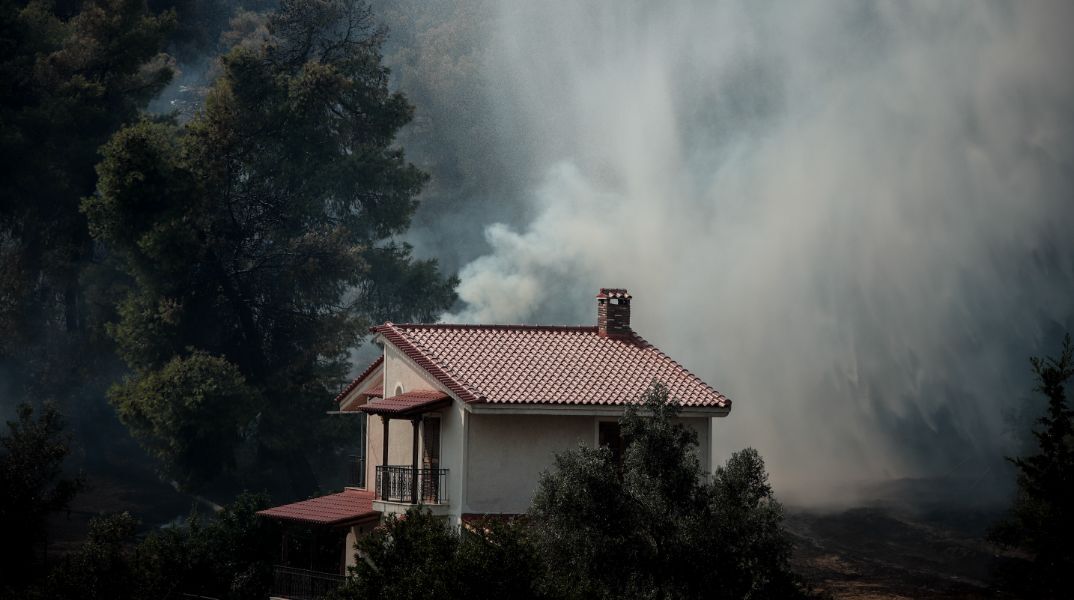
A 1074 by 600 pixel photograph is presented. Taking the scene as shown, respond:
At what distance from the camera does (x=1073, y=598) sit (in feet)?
125

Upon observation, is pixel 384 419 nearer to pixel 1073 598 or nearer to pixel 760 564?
pixel 760 564

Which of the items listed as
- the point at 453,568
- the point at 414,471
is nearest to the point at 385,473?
the point at 414,471

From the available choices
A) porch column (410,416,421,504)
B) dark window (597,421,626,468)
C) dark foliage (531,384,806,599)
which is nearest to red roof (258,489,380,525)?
porch column (410,416,421,504)

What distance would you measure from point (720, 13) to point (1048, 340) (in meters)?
36.2

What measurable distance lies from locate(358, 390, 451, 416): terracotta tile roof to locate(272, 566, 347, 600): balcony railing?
196 inches

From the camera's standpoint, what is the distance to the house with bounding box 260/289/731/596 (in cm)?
4812

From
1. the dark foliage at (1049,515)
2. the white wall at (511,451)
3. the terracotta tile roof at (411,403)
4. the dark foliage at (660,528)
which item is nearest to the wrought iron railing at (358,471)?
the terracotta tile roof at (411,403)

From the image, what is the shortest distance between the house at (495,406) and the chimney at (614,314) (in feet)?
0.14

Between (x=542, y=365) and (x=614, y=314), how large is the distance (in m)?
3.92

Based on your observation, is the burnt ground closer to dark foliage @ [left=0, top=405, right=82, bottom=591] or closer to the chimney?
the chimney

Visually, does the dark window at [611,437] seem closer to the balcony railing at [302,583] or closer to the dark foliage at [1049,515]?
the balcony railing at [302,583]

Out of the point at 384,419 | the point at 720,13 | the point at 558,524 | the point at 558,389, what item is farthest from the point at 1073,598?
the point at 720,13

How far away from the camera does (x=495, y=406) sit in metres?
47.6

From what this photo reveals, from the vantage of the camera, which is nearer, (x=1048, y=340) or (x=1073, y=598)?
(x=1073, y=598)
